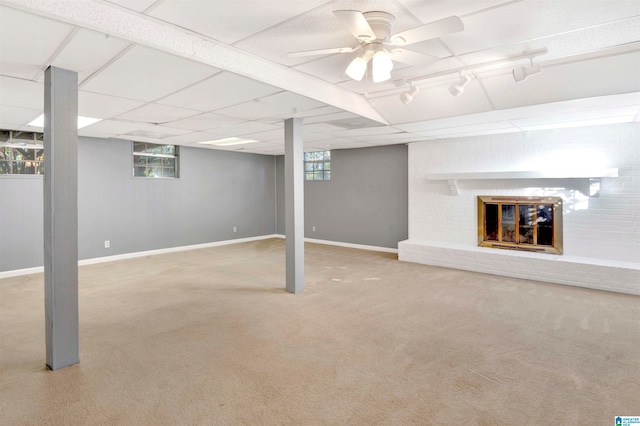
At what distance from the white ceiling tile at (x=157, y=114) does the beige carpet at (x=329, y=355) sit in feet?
7.32

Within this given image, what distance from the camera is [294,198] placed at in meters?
4.35

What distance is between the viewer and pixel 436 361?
2703 millimetres

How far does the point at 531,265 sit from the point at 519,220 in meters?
0.93

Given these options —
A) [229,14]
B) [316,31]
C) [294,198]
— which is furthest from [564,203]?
[229,14]

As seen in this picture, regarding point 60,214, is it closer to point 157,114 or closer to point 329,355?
point 157,114

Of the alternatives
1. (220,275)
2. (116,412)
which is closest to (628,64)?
(116,412)

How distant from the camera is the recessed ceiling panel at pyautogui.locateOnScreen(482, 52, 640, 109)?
9.77ft

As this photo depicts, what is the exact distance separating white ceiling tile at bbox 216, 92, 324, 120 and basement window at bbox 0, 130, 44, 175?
12.2ft

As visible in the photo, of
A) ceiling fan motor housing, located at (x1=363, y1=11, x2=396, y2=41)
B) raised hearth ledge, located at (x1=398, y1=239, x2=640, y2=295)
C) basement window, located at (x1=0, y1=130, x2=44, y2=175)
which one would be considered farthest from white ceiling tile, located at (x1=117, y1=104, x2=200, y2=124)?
raised hearth ledge, located at (x1=398, y1=239, x2=640, y2=295)

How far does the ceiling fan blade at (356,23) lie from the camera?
1844 millimetres

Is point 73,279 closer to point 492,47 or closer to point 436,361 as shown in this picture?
point 436,361

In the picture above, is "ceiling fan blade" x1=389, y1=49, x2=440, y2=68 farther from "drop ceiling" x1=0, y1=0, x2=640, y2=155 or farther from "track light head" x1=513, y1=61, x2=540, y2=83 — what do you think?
"track light head" x1=513, y1=61, x2=540, y2=83

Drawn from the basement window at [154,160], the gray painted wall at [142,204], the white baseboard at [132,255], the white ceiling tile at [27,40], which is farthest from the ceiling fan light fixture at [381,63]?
the white baseboard at [132,255]
